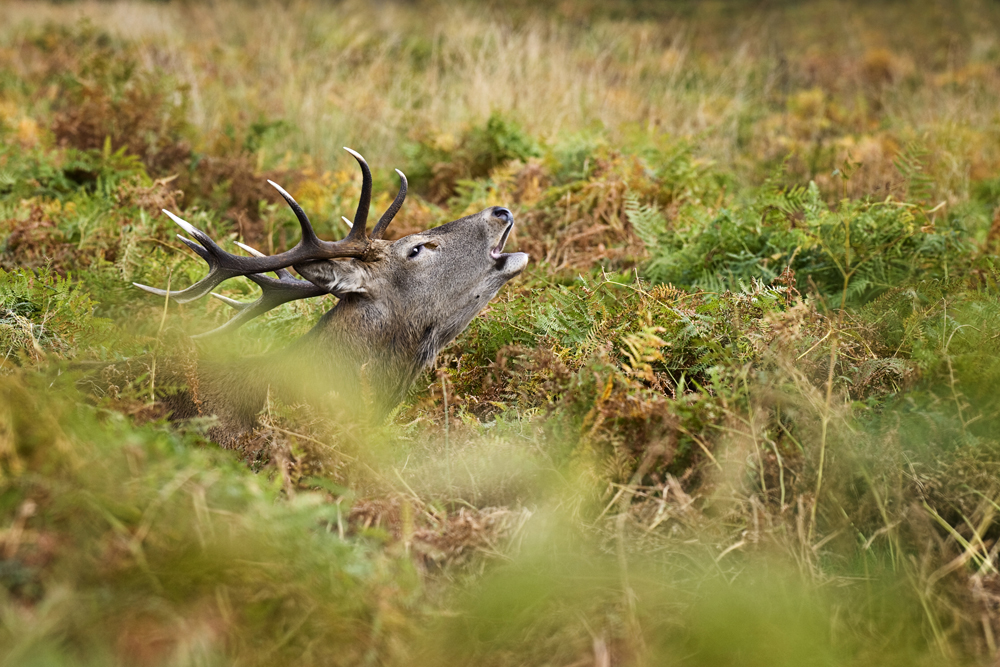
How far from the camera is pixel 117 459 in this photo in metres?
2.31

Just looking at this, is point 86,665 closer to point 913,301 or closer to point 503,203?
point 913,301

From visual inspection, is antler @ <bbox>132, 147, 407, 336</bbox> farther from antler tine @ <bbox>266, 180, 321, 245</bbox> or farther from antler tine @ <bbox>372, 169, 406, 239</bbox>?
antler tine @ <bbox>372, 169, 406, 239</bbox>

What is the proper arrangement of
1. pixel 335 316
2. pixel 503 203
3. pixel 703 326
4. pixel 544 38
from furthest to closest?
pixel 544 38 < pixel 503 203 < pixel 335 316 < pixel 703 326

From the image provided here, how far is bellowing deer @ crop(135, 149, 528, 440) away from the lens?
13.0ft

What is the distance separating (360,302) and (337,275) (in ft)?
0.61

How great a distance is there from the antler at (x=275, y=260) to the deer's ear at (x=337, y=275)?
35 mm

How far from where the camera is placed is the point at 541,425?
3.53 m

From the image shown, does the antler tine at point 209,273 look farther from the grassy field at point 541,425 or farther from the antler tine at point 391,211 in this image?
the antler tine at point 391,211

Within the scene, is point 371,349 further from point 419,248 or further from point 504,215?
point 504,215

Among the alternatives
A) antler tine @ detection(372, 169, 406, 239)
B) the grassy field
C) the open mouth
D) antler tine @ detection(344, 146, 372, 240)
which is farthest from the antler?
the open mouth

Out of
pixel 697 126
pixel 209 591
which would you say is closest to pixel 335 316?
pixel 209 591

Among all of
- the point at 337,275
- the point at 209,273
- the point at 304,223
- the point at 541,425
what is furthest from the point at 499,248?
the point at 209,273

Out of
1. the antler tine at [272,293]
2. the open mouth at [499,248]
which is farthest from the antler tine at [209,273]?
the open mouth at [499,248]

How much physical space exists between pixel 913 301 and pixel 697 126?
16.7 ft
